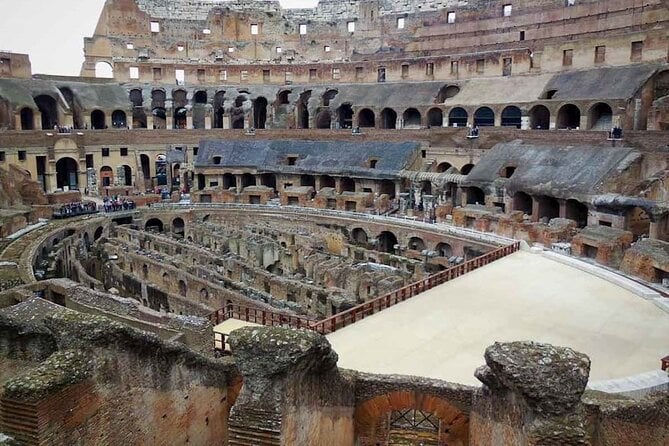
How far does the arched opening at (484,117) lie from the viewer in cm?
4084

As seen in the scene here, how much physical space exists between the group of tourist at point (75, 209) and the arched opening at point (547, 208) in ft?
88.1

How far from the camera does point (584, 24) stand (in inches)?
1626

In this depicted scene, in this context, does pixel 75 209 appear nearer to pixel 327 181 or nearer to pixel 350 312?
pixel 327 181

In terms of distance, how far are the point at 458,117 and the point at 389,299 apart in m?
29.8

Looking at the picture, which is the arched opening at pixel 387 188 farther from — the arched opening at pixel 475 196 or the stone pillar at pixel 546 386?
the stone pillar at pixel 546 386

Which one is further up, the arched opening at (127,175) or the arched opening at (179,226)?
the arched opening at (127,175)

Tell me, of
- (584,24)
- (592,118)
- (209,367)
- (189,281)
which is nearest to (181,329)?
(209,367)

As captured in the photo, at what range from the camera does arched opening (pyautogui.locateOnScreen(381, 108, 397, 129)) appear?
46.5m

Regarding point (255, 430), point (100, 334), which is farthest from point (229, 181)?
point (255, 430)

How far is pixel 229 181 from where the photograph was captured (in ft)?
142

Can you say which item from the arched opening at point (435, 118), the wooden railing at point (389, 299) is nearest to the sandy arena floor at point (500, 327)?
the wooden railing at point (389, 299)

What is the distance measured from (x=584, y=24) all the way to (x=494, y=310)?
33784 millimetres

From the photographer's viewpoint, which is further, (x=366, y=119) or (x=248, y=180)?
(x=366, y=119)

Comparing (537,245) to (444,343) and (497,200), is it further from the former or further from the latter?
(444,343)
